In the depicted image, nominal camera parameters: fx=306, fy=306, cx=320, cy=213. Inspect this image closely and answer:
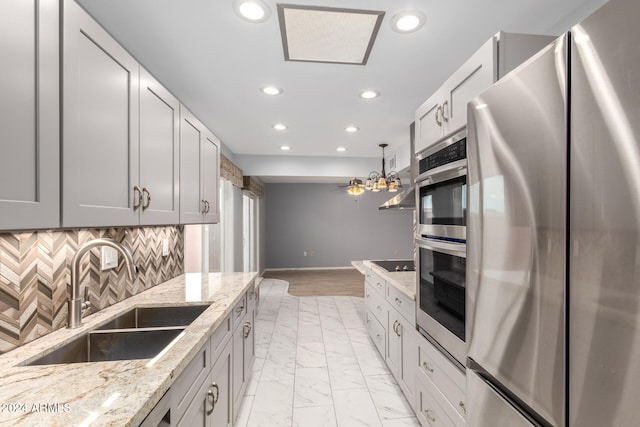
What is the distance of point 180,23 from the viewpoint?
1702 mm

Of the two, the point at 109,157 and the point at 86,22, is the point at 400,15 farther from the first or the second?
the point at 109,157

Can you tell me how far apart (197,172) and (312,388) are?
192 cm

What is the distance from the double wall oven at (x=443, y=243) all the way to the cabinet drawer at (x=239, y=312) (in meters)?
1.14

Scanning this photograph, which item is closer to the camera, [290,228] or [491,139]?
[491,139]

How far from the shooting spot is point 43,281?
1.24 metres

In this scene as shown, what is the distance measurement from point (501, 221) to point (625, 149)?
1.30 ft

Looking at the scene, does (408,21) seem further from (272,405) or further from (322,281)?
(322,281)

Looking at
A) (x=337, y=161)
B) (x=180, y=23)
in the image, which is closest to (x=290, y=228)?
(x=337, y=161)

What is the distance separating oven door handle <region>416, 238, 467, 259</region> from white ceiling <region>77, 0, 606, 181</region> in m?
1.20

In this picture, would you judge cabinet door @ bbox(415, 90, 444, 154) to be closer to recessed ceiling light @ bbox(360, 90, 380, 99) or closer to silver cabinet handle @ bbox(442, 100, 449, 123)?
silver cabinet handle @ bbox(442, 100, 449, 123)

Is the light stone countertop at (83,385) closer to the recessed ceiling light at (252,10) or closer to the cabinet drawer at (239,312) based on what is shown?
the cabinet drawer at (239,312)

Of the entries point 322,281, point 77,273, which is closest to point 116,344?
point 77,273

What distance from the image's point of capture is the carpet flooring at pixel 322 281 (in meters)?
5.83

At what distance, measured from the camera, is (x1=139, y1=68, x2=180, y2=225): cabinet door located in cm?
150
